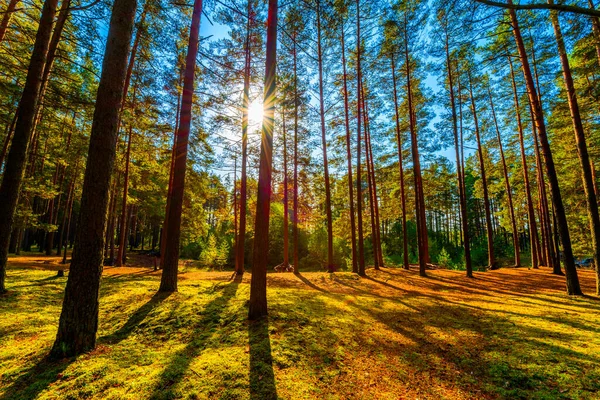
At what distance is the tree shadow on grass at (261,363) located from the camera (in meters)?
2.58

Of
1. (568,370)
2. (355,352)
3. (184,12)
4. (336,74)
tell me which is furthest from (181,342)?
(336,74)

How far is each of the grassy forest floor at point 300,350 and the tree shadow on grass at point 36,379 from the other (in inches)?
0.6

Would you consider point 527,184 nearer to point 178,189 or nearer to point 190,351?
point 178,189

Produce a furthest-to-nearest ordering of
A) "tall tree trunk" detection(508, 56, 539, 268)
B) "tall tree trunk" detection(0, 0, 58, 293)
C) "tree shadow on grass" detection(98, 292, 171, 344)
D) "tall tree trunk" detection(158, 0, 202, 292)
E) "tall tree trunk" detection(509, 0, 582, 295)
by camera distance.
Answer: "tall tree trunk" detection(508, 56, 539, 268)
"tall tree trunk" detection(509, 0, 582, 295)
"tall tree trunk" detection(158, 0, 202, 292)
"tall tree trunk" detection(0, 0, 58, 293)
"tree shadow on grass" detection(98, 292, 171, 344)

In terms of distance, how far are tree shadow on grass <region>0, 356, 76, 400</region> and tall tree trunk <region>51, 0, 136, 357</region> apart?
152mm

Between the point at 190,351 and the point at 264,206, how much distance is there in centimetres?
264

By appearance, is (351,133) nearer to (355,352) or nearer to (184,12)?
(184,12)

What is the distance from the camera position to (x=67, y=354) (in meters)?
3.16

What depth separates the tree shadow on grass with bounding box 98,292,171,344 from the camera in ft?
12.5

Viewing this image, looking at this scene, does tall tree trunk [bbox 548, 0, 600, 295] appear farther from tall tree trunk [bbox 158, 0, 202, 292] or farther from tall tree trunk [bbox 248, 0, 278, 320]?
tall tree trunk [bbox 158, 0, 202, 292]

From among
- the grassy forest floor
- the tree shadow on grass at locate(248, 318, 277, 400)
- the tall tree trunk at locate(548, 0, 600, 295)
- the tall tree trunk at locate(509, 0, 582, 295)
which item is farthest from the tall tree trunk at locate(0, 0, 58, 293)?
the tall tree trunk at locate(548, 0, 600, 295)

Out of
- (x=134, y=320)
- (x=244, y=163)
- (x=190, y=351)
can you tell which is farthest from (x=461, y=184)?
(x=134, y=320)

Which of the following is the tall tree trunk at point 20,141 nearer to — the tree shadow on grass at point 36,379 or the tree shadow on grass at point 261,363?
the tree shadow on grass at point 36,379

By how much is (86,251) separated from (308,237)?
26.7 m
